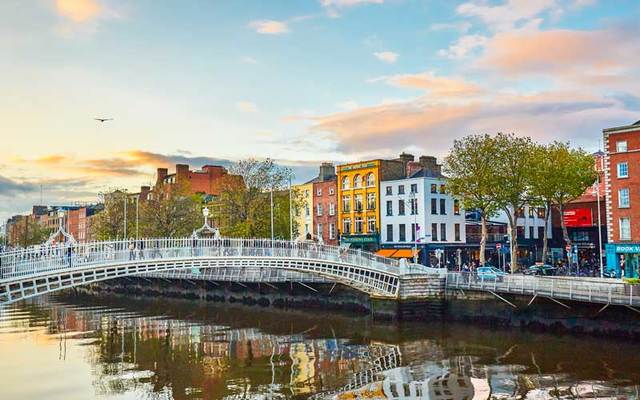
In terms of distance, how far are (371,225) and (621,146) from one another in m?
27.2

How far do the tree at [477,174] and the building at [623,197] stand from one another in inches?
333

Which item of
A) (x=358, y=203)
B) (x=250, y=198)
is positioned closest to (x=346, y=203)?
(x=358, y=203)

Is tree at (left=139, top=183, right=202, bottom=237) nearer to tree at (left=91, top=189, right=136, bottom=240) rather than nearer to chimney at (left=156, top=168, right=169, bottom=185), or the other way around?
tree at (left=91, top=189, right=136, bottom=240)

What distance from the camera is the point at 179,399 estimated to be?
25.9 m

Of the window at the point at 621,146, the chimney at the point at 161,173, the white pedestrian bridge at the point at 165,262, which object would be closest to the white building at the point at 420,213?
the window at the point at 621,146

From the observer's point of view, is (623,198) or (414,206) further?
(414,206)

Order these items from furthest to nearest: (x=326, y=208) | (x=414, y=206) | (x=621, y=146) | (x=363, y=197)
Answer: (x=326, y=208), (x=363, y=197), (x=414, y=206), (x=621, y=146)

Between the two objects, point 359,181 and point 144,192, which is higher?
point 144,192

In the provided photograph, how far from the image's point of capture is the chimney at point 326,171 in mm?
77125

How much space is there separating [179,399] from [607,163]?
38.7 meters

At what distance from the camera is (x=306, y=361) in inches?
1297

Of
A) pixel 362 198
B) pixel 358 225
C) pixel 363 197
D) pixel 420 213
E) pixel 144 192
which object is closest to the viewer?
pixel 420 213

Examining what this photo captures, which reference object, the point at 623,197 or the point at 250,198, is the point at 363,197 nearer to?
the point at 250,198

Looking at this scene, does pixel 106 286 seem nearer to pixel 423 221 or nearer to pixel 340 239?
pixel 340 239
